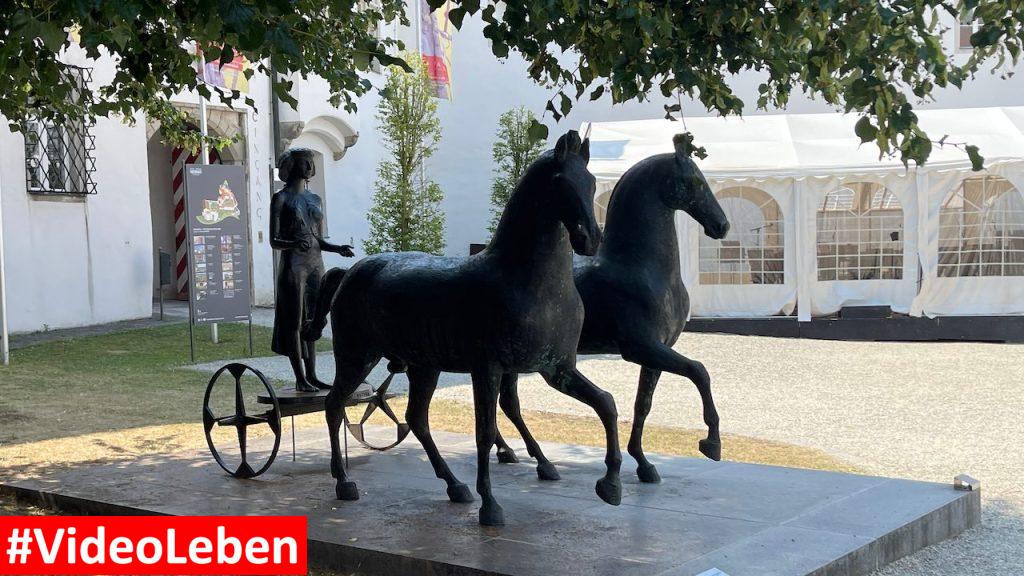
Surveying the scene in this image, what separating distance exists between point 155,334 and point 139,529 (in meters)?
11.2

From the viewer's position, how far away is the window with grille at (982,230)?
58.5 ft

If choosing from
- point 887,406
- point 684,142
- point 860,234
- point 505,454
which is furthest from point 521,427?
point 860,234

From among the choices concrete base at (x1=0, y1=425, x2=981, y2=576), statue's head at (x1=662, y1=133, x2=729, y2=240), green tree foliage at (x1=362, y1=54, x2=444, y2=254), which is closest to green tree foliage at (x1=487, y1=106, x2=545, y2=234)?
green tree foliage at (x1=362, y1=54, x2=444, y2=254)

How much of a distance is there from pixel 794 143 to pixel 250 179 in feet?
31.8

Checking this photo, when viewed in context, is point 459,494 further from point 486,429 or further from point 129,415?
point 129,415

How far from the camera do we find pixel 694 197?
6.43 m

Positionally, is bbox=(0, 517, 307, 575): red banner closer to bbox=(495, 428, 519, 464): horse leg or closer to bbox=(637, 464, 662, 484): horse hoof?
bbox=(495, 428, 519, 464): horse leg

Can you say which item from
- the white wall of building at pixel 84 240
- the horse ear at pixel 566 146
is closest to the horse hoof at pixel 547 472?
the horse ear at pixel 566 146

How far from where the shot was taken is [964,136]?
18.4 m

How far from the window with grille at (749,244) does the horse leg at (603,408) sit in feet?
43.6

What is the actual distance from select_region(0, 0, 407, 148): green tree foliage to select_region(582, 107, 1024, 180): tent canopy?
10.1m

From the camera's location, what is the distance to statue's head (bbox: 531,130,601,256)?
5.12 meters

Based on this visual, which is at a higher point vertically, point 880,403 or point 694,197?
point 694,197

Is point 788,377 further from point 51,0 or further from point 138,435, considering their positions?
point 51,0
